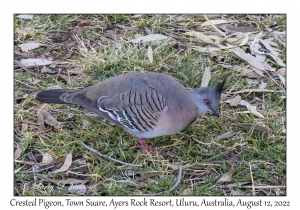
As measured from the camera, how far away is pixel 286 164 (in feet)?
12.4

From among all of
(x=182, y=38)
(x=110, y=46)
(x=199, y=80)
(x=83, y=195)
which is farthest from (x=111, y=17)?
(x=83, y=195)

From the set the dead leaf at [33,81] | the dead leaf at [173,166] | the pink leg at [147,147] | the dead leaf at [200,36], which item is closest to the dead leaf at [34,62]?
the dead leaf at [33,81]

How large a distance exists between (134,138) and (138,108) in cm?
40

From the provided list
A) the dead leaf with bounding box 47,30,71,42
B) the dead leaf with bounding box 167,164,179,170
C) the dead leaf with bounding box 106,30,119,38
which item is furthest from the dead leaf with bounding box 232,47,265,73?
the dead leaf with bounding box 47,30,71,42

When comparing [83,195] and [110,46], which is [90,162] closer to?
[83,195]

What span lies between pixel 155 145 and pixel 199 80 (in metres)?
0.92

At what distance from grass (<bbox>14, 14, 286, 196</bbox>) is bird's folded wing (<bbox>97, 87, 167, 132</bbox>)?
10.6 inches

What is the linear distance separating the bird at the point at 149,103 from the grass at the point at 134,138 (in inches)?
9.0

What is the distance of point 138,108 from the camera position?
372 centimetres

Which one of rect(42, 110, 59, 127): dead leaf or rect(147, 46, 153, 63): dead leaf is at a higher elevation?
rect(147, 46, 153, 63): dead leaf

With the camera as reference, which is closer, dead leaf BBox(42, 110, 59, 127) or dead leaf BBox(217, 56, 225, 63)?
dead leaf BBox(42, 110, 59, 127)

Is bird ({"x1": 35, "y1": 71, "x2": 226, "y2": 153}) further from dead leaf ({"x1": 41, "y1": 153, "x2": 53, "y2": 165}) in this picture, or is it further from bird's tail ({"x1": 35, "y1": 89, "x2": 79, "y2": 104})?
dead leaf ({"x1": 41, "y1": 153, "x2": 53, "y2": 165})

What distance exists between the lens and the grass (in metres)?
3.66

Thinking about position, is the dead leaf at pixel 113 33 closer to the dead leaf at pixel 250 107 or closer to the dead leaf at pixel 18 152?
the dead leaf at pixel 250 107
